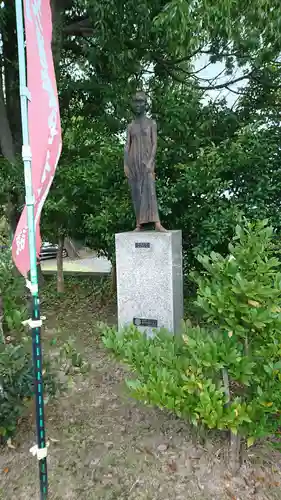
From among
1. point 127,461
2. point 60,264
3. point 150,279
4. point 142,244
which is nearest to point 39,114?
point 127,461

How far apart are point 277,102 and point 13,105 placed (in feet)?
16.6

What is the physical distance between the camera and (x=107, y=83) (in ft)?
20.4

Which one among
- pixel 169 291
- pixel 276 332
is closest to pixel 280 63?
pixel 169 291

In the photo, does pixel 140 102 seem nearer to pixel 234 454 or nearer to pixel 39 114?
pixel 39 114

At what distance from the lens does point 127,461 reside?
231 centimetres

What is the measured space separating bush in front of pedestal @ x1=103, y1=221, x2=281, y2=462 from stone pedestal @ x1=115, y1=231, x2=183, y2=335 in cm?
189

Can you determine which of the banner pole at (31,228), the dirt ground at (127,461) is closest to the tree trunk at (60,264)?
the dirt ground at (127,461)

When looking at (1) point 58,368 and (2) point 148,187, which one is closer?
(1) point 58,368

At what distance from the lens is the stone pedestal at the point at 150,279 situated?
3.94 metres

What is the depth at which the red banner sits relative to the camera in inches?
69.4

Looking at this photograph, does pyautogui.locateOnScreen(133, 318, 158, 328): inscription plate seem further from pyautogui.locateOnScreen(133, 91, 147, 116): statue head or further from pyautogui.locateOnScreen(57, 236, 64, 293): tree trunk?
pyautogui.locateOnScreen(57, 236, 64, 293): tree trunk

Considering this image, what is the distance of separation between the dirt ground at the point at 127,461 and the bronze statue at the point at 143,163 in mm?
2098

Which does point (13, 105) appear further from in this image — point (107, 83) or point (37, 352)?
point (37, 352)

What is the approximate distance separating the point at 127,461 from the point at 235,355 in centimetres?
111
